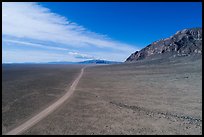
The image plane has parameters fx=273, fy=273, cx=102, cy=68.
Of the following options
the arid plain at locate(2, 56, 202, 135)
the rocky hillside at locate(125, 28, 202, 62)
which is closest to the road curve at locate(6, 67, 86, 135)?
the arid plain at locate(2, 56, 202, 135)

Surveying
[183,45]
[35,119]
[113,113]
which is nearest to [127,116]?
[113,113]

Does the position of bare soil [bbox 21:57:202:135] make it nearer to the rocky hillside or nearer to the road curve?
the road curve

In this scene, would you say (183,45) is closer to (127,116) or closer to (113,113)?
(113,113)

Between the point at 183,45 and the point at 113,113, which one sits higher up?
the point at 183,45

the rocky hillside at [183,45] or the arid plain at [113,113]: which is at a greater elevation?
the rocky hillside at [183,45]

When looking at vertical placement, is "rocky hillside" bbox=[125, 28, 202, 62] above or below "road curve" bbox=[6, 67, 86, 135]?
above

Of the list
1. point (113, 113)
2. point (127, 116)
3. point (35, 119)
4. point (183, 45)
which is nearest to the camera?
point (35, 119)

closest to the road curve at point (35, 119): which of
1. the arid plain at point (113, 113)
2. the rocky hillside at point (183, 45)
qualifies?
the arid plain at point (113, 113)

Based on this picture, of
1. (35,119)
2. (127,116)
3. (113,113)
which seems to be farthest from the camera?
(113,113)

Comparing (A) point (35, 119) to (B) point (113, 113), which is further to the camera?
(B) point (113, 113)

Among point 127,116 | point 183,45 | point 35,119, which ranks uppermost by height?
point 183,45

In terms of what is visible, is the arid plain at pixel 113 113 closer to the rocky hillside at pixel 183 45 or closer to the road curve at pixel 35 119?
the road curve at pixel 35 119

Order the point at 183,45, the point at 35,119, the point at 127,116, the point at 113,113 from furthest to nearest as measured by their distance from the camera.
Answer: the point at 183,45 < the point at 113,113 < the point at 127,116 < the point at 35,119

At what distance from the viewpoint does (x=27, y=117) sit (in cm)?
2003
